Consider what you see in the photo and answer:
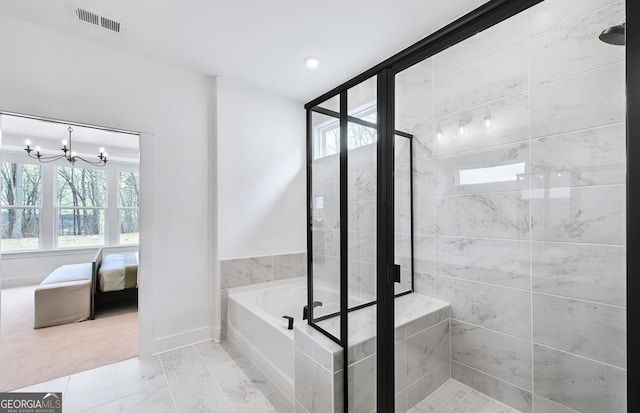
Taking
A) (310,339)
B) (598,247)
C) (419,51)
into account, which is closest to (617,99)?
(598,247)

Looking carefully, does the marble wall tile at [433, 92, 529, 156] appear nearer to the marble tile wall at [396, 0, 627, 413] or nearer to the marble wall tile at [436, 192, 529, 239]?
the marble tile wall at [396, 0, 627, 413]

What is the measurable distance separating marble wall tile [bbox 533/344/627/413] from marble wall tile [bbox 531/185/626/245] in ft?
1.59

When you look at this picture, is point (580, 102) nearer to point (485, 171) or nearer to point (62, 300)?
point (485, 171)

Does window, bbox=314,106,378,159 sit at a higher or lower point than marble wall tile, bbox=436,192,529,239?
higher

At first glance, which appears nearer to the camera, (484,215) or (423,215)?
(484,215)

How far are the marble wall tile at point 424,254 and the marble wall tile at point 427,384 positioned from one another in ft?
1.81

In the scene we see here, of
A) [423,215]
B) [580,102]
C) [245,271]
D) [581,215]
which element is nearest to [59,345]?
[245,271]

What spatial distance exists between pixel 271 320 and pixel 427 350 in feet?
3.76

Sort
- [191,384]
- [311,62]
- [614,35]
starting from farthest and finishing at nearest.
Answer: [311,62] < [191,384] < [614,35]

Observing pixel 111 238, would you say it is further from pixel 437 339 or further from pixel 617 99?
pixel 617 99

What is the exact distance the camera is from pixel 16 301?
3820mm

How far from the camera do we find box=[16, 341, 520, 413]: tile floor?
1501 millimetres

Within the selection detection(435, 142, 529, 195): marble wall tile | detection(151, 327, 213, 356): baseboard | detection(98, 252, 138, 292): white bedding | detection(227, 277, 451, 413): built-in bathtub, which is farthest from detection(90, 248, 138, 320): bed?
detection(435, 142, 529, 195): marble wall tile

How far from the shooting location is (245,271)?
9.29 feet
